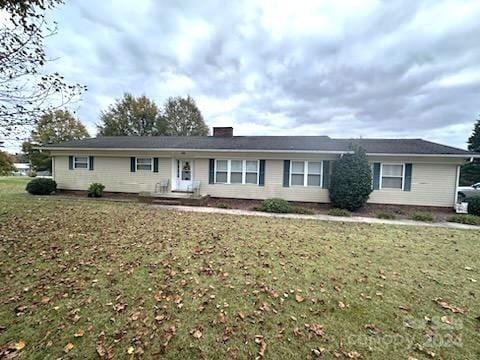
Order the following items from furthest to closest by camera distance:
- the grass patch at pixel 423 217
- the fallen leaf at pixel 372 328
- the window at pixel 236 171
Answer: the window at pixel 236 171, the grass patch at pixel 423 217, the fallen leaf at pixel 372 328

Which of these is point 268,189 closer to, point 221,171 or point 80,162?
point 221,171

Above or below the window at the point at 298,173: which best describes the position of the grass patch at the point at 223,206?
below

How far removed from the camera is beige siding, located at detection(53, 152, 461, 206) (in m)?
11.4

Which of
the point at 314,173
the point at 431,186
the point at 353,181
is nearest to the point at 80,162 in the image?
the point at 314,173

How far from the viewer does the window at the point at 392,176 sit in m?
11.7

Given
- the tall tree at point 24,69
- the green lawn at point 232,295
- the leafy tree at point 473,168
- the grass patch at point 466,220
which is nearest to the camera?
the green lawn at point 232,295

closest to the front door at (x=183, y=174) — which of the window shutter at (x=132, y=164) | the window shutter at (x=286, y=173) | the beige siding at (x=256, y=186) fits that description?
the beige siding at (x=256, y=186)

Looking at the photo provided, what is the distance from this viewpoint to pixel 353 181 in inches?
417

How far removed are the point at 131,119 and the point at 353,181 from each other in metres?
31.5

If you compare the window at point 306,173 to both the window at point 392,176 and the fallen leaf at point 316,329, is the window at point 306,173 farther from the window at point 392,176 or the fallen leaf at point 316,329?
the fallen leaf at point 316,329

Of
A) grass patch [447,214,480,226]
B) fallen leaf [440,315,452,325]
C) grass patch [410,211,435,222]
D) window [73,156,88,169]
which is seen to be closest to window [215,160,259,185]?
grass patch [410,211,435,222]

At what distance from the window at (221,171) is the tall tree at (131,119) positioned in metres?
22.2

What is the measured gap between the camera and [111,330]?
2.54 m

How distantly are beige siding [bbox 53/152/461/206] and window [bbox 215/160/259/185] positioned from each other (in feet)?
0.89
